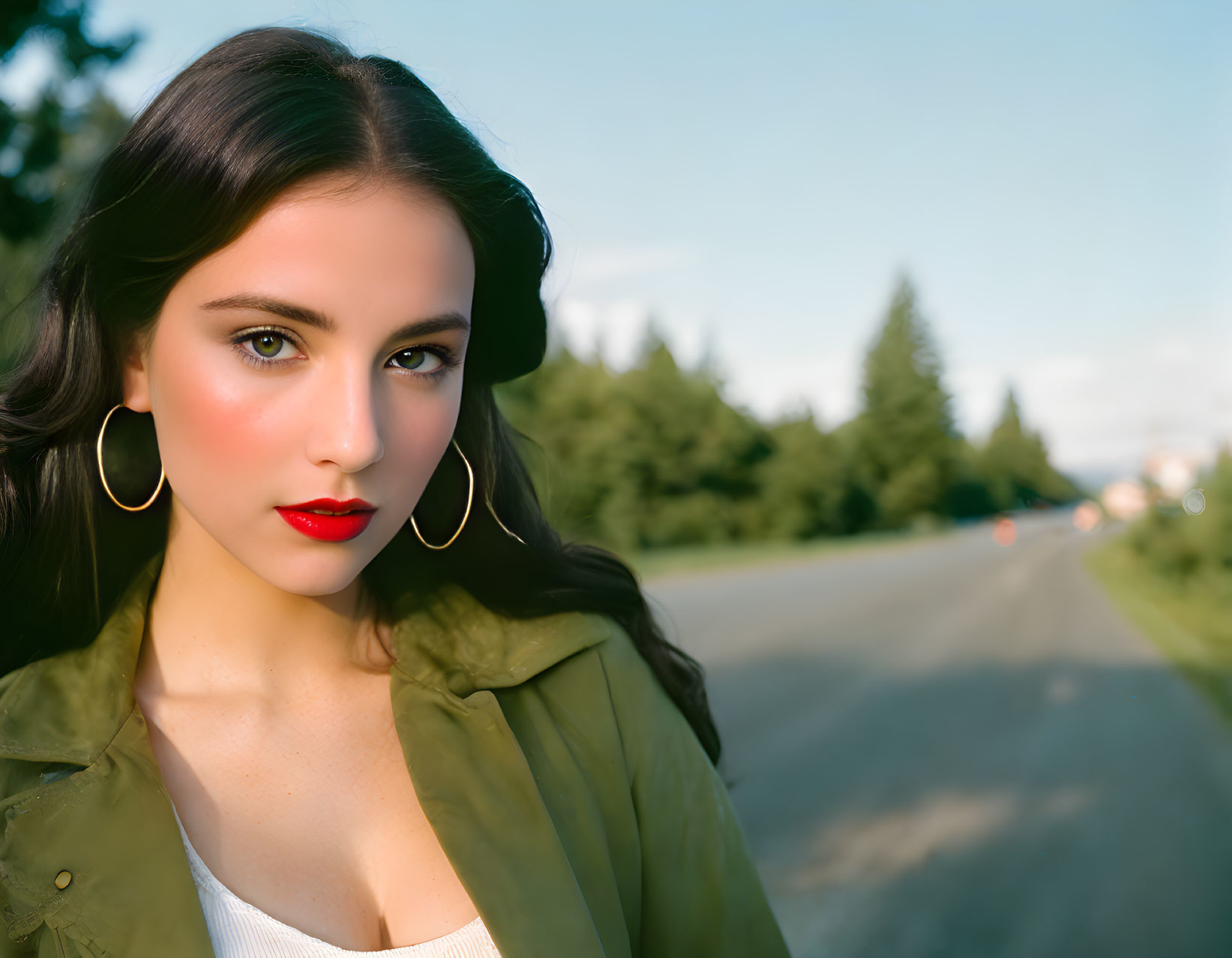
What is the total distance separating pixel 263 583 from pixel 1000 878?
165 inches

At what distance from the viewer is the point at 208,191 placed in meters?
1.38

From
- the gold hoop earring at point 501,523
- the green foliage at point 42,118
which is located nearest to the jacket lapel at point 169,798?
the gold hoop earring at point 501,523

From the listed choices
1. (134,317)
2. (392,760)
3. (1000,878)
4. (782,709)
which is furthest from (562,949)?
(782,709)

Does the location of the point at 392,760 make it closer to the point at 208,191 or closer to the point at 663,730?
the point at 663,730

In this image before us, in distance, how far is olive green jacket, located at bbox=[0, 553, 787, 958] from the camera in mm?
1335

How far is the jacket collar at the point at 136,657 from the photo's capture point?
144 cm

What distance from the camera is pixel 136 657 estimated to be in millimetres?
1605

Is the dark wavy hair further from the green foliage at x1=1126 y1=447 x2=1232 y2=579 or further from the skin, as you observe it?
the green foliage at x1=1126 y1=447 x2=1232 y2=579

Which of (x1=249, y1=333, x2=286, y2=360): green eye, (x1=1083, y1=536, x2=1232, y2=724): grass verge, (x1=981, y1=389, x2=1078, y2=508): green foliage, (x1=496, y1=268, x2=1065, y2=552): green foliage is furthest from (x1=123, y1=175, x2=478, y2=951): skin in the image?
(x1=981, y1=389, x2=1078, y2=508): green foliage

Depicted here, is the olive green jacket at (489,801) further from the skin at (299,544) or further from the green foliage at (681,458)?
the green foliage at (681,458)

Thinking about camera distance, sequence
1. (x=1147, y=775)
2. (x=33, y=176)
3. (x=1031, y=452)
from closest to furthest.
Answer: (x=1147, y=775) < (x=33, y=176) < (x=1031, y=452)

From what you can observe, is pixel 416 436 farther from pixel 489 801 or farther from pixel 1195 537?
pixel 1195 537

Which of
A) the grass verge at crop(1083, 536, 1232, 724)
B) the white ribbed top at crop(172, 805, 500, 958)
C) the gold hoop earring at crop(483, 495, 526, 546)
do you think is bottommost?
the grass verge at crop(1083, 536, 1232, 724)

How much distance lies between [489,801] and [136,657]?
570 mm
